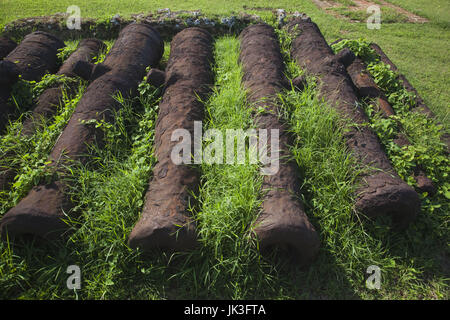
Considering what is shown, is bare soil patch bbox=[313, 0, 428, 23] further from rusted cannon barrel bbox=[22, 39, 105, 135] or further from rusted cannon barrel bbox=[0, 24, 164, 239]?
rusted cannon barrel bbox=[22, 39, 105, 135]

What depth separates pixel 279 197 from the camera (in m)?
2.69

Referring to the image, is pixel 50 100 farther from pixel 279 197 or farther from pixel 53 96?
pixel 279 197

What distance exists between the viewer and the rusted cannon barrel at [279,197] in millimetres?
2488

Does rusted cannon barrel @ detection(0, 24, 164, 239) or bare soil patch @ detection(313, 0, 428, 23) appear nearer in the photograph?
rusted cannon barrel @ detection(0, 24, 164, 239)

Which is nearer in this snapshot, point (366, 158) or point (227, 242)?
point (227, 242)

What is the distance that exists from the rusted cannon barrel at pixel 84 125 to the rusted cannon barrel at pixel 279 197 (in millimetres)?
1739

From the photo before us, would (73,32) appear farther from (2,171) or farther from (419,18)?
(419,18)

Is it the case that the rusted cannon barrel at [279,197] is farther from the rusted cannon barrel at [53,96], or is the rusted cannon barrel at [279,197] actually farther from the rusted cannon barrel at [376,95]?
the rusted cannon barrel at [53,96]

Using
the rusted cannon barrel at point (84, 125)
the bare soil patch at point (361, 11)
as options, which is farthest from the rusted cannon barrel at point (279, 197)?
the bare soil patch at point (361, 11)

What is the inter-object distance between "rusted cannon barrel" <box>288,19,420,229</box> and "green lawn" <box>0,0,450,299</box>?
5.6 inches

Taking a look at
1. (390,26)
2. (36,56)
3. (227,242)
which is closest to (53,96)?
(36,56)

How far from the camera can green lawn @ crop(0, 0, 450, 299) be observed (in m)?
2.60

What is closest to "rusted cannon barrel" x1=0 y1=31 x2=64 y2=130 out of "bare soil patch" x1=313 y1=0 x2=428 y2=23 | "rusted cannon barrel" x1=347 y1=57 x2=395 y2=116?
"rusted cannon barrel" x1=347 y1=57 x2=395 y2=116

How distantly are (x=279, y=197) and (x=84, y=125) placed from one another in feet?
7.57
